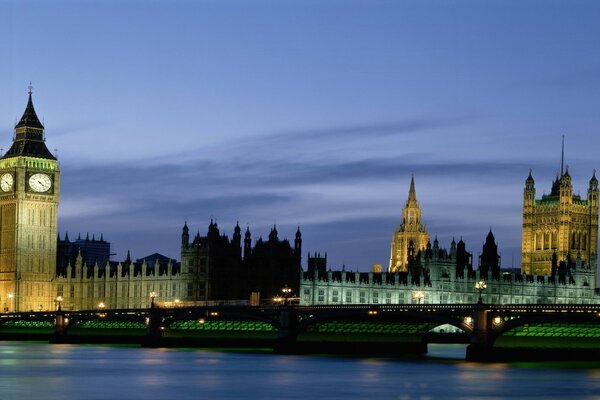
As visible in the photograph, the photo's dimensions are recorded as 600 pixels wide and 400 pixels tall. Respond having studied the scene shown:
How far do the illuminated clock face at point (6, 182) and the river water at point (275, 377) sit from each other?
61.4m

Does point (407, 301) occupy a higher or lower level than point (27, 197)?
lower

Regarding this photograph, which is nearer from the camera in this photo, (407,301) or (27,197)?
(407,301)

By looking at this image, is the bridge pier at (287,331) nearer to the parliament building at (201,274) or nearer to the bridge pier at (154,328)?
the bridge pier at (154,328)

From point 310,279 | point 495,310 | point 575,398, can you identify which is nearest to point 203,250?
point 310,279

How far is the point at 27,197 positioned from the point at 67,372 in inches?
3252

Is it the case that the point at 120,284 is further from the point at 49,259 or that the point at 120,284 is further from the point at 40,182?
the point at 40,182

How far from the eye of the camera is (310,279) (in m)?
147

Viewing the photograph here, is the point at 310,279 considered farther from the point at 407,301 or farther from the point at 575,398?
the point at 575,398

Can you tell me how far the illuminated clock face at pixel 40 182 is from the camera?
168 metres

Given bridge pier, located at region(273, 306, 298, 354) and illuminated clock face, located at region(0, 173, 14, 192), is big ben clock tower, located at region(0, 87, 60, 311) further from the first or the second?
bridge pier, located at region(273, 306, 298, 354)

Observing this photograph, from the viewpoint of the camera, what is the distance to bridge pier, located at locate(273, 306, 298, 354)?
110 metres

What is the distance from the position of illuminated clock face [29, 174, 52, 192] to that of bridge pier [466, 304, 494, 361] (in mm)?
79800

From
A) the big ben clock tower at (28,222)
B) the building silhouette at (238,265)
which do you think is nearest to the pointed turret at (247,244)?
the building silhouette at (238,265)

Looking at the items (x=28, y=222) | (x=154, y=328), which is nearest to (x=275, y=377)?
(x=154, y=328)
